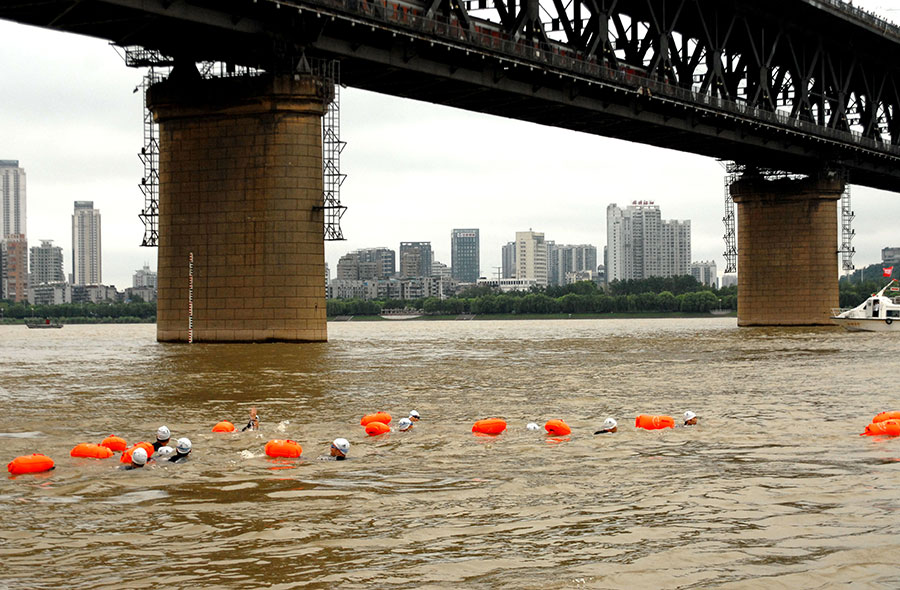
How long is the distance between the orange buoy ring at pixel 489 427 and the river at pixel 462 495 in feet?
0.93

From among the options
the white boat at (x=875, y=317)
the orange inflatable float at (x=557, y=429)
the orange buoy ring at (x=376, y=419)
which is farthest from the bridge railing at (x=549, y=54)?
the orange inflatable float at (x=557, y=429)

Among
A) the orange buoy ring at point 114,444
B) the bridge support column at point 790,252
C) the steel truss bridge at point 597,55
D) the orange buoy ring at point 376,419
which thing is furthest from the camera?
the bridge support column at point 790,252

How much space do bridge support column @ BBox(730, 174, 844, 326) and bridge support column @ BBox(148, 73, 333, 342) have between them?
178 feet

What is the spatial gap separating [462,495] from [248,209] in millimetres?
40821

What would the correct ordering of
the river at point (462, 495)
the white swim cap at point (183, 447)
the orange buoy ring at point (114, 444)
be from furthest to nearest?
→ the orange buoy ring at point (114, 444)
the white swim cap at point (183, 447)
the river at point (462, 495)

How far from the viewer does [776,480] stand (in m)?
15.0

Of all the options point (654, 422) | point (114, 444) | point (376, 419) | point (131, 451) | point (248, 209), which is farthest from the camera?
point (248, 209)

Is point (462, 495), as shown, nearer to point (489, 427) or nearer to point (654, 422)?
point (489, 427)

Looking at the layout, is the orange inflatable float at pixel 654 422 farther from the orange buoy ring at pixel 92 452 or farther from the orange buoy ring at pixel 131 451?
the orange buoy ring at pixel 92 452

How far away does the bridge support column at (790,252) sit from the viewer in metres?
95.5

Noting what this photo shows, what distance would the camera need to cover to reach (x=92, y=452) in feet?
58.1

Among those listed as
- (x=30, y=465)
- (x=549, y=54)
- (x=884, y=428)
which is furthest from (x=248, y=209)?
(x=884, y=428)

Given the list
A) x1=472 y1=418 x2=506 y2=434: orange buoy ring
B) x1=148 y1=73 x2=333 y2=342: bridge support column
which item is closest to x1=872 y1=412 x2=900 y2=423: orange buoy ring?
x1=472 y1=418 x2=506 y2=434: orange buoy ring

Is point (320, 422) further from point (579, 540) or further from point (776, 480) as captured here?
point (579, 540)
